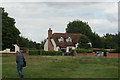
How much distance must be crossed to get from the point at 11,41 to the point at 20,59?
41.4 meters

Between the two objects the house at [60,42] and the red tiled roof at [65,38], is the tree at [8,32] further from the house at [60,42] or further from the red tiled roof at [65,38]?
the red tiled roof at [65,38]

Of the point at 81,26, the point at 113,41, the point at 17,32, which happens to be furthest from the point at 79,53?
the point at 81,26

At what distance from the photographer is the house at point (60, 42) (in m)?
88.4

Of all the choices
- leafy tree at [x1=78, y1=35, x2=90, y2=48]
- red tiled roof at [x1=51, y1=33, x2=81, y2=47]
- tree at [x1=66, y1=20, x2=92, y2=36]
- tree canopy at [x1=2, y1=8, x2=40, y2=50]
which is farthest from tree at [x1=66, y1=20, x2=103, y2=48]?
tree canopy at [x1=2, y1=8, x2=40, y2=50]

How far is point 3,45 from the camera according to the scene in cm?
5762

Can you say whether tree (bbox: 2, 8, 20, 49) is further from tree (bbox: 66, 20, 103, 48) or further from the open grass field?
tree (bbox: 66, 20, 103, 48)

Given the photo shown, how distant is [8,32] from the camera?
5734cm

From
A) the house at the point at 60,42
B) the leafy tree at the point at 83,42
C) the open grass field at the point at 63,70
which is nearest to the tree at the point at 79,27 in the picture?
the house at the point at 60,42

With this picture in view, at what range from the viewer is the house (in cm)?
8844

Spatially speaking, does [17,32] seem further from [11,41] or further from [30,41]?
[30,41]

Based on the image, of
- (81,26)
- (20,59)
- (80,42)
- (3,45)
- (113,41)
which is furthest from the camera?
(81,26)

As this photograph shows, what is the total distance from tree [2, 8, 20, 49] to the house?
92.0 feet

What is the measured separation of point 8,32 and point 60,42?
34803 mm

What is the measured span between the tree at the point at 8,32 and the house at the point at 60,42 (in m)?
28.0
